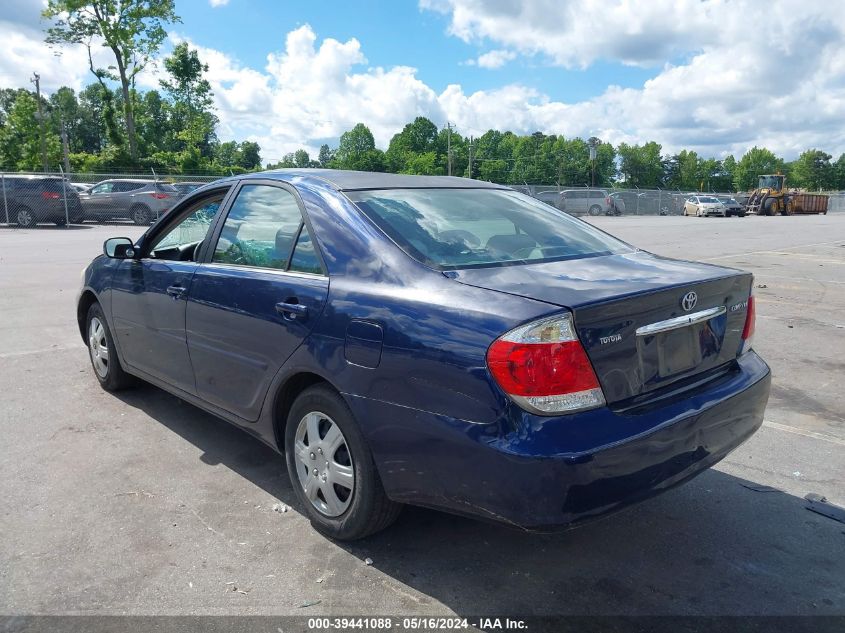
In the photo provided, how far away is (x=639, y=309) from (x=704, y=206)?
46.9 metres

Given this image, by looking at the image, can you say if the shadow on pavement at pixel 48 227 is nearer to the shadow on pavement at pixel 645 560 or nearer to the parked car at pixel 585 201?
the shadow on pavement at pixel 645 560

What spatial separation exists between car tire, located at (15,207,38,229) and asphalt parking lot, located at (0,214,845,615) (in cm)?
2050

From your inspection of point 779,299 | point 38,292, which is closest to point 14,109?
point 38,292

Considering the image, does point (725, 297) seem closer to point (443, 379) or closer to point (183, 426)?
point (443, 379)

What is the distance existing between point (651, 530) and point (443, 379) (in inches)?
57.8

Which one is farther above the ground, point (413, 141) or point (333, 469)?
point (413, 141)

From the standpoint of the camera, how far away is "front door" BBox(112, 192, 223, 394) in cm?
393

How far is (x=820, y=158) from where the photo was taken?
131000mm

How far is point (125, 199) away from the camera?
24781 mm

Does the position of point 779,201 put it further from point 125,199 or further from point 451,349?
point 451,349

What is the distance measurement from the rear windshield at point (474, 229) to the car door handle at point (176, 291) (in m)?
1.28

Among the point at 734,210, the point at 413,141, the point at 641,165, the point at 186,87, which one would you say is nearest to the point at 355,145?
the point at 413,141

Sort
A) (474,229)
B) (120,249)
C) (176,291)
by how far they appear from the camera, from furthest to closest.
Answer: (120,249), (176,291), (474,229)

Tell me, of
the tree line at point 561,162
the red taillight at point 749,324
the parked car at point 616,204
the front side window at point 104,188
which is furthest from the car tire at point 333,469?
the tree line at point 561,162
